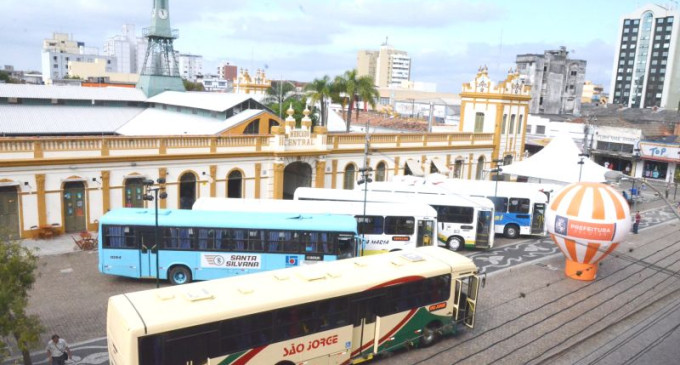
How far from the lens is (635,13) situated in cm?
11550

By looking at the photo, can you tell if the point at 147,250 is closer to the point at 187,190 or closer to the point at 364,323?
the point at 364,323

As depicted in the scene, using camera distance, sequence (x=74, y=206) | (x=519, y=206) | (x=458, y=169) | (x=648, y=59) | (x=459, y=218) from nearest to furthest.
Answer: (x=74, y=206), (x=459, y=218), (x=519, y=206), (x=458, y=169), (x=648, y=59)

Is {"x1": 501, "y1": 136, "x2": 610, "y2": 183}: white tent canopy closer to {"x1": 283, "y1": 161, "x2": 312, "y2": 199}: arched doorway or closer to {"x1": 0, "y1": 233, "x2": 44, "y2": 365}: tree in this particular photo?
{"x1": 283, "y1": 161, "x2": 312, "y2": 199}: arched doorway

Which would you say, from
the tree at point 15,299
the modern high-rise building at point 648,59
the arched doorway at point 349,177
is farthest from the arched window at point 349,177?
the modern high-rise building at point 648,59

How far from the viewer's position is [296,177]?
36.8m

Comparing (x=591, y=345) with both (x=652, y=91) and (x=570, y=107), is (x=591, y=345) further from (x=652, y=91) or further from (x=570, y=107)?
(x=652, y=91)

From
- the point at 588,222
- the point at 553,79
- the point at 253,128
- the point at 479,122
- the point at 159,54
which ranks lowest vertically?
the point at 588,222

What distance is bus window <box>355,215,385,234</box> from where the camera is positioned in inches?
952

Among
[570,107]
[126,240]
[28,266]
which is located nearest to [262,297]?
[28,266]

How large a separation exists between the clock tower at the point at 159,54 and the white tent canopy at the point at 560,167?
30.9m

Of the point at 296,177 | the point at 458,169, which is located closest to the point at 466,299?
the point at 296,177

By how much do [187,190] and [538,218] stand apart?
20.7 m

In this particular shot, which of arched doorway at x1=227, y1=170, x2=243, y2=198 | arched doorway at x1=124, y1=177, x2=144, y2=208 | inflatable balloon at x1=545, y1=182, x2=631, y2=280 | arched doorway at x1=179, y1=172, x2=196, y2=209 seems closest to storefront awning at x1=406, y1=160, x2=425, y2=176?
arched doorway at x1=227, y1=170, x2=243, y2=198

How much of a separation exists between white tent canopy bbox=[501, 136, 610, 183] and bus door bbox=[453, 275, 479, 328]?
2394cm
